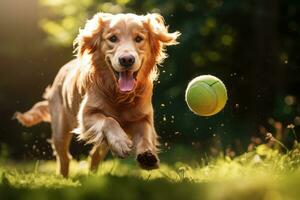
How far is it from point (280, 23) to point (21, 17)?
570 centimetres

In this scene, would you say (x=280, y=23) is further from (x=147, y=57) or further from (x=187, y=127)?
(x=147, y=57)

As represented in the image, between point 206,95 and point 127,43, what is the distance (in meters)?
0.75

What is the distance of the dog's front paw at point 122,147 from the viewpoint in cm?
576

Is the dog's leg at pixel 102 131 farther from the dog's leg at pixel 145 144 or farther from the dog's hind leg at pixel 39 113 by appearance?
the dog's hind leg at pixel 39 113

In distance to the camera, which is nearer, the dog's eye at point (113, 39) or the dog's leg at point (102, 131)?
the dog's leg at point (102, 131)

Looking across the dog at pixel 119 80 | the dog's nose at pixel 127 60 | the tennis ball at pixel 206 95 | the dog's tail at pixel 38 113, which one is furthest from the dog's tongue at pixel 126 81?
the dog's tail at pixel 38 113

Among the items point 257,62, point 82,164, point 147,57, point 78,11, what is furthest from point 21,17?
point 147,57

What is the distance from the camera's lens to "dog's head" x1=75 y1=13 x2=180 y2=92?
6152mm

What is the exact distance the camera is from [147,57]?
6.50 m

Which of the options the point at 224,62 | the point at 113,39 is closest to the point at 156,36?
the point at 113,39

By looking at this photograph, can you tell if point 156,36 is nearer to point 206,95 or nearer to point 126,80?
point 126,80

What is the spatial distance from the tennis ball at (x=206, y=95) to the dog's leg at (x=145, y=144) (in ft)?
1.36

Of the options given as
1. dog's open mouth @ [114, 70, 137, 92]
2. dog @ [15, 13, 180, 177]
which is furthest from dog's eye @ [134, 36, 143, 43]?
dog's open mouth @ [114, 70, 137, 92]

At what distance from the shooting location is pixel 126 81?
6.24 metres
